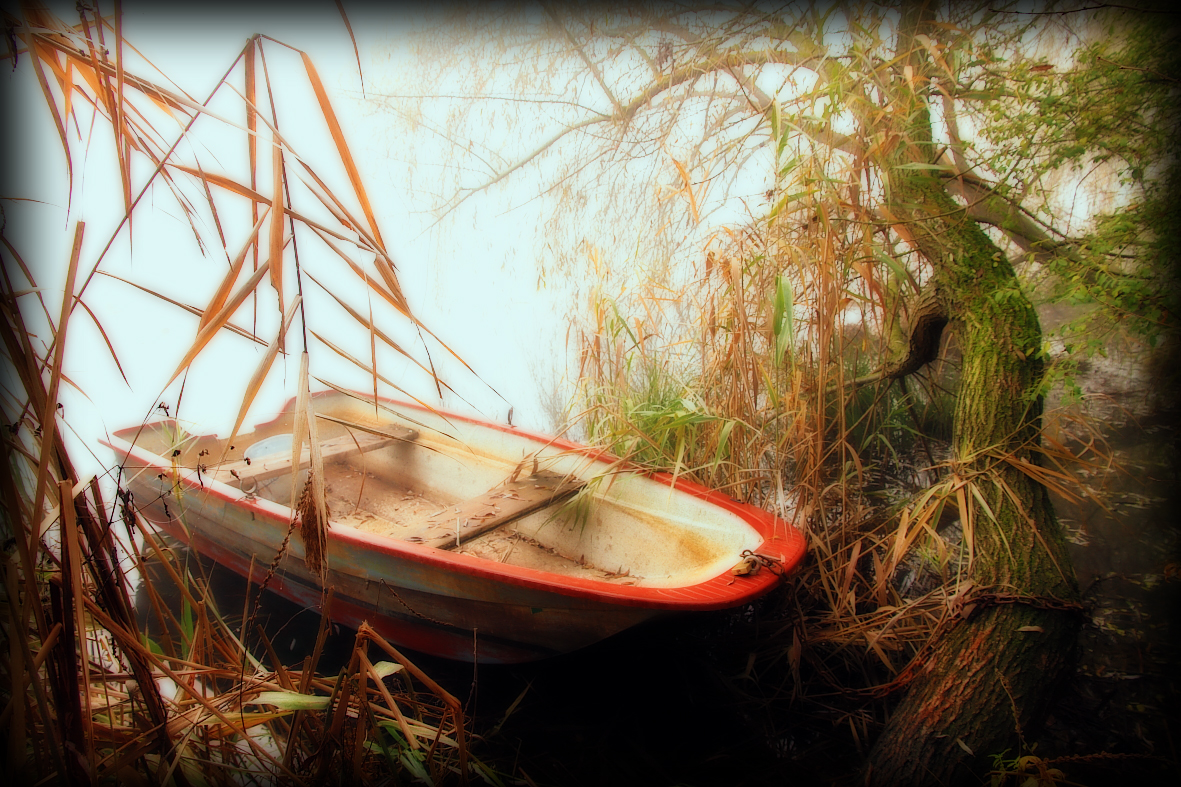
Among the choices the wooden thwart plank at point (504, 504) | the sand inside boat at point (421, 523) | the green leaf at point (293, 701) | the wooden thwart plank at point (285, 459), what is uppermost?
the green leaf at point (293, 701)

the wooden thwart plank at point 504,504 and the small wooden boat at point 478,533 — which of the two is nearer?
the small wooden boat at point 478,533

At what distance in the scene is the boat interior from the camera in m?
1.58

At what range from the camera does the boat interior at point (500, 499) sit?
158cm

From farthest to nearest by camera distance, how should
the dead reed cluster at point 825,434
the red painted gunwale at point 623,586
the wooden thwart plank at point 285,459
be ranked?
the wooden thwart plank at point 285,459 → the dead reed cluster at point 825,434 → the red painted gunwale at point 623,586

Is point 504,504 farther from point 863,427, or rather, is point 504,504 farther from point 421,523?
point 863,427

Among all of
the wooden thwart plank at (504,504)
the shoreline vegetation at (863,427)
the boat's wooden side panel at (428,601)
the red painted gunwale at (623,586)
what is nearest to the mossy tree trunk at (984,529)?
the shoreline vegetation at (863,427)

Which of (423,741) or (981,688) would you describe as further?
(981,688)

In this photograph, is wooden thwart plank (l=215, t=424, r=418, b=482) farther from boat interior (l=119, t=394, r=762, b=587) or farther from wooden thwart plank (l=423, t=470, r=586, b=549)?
wooden thwart plank (l=423, t=470, r=586, b=549)

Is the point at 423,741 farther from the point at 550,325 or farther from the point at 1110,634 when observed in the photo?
A: the point at 550,325

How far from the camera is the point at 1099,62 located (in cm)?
126

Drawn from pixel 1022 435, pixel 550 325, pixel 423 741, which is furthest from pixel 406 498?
pixel 1022 435

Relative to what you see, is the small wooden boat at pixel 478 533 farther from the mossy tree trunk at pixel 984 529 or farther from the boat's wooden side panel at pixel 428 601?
the mossy tree trunk at pixel 984 529

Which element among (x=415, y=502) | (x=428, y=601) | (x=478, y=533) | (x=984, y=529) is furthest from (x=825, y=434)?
(x=415, y=502)

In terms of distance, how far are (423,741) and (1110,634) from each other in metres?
1.72
